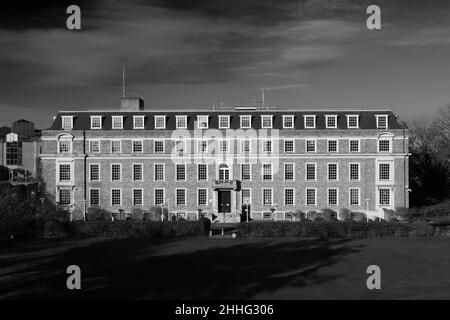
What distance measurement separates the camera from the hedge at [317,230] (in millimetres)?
40812

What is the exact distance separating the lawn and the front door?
19816mm

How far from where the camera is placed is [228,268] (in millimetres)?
27109

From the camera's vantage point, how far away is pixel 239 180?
58.7 metres

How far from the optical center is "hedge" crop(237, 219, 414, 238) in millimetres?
40812

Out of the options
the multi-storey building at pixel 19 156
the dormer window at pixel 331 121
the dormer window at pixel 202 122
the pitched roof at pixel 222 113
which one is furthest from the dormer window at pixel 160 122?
the multi-storey building at pixel 19 156

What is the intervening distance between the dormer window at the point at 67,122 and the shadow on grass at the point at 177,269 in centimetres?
2554

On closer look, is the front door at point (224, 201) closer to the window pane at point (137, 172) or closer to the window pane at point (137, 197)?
the window pane at point (137, 197)

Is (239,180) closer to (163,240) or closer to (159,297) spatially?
(163,240)

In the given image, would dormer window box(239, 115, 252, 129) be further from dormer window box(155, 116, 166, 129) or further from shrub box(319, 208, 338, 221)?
shrub box(319, 208, 338, 221)

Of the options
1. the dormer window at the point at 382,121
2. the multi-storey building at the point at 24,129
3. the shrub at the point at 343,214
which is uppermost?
the multi-storey building at the point at 24,129

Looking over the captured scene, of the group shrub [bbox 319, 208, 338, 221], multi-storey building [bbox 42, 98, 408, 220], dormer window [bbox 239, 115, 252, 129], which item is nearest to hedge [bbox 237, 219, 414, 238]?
shrub [bbox 319, 208, 338, 221]

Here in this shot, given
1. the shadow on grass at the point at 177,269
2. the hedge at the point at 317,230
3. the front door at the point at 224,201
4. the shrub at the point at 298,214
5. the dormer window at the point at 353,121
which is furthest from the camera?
the dormer window at the point at 353,121

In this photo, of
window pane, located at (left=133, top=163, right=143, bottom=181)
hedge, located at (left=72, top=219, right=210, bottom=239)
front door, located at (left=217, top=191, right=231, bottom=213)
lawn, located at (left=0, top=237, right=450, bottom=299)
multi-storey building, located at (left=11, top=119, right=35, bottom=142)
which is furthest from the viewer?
multi-storey building, located at (left=11, top=119, right=35, bottom=142)
